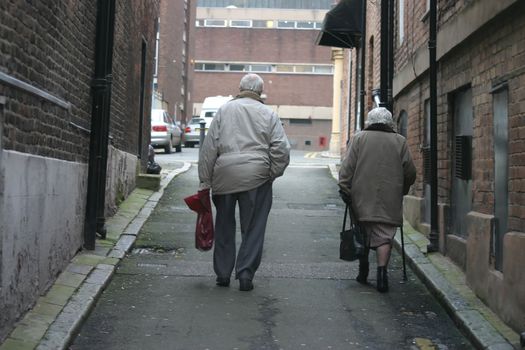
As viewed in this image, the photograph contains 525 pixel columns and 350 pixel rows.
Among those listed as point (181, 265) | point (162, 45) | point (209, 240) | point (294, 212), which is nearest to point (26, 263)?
point (209, 240)

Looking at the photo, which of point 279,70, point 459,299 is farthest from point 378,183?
point 279,70

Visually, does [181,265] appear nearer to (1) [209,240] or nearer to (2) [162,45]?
(1) [209,240]

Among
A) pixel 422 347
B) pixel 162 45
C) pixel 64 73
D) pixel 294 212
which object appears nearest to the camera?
pixel 422 347

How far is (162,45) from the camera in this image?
42.0m

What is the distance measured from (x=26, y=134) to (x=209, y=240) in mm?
2141

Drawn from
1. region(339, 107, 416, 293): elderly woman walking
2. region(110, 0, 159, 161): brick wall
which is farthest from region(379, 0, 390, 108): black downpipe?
region(339, 107, 416, 293): elderly woman walking

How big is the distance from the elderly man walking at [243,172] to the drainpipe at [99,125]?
157 cm

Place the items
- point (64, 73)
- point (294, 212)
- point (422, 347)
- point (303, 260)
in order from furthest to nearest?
point (294, 212) < point (303, 260) < point (64, 73) < point (422, 347)

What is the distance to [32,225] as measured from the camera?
533 centimetres

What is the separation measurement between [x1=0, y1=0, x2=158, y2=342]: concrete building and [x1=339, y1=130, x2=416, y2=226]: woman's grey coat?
2595 mm

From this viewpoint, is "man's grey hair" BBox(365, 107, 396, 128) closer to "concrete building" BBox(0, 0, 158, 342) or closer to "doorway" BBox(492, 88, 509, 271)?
"doorway" BBox(492, 88, 509, 271)

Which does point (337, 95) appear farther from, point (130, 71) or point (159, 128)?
point (130, 71)

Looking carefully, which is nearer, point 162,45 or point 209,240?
point 209,240

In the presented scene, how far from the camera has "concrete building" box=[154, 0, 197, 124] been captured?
40.8 metres
